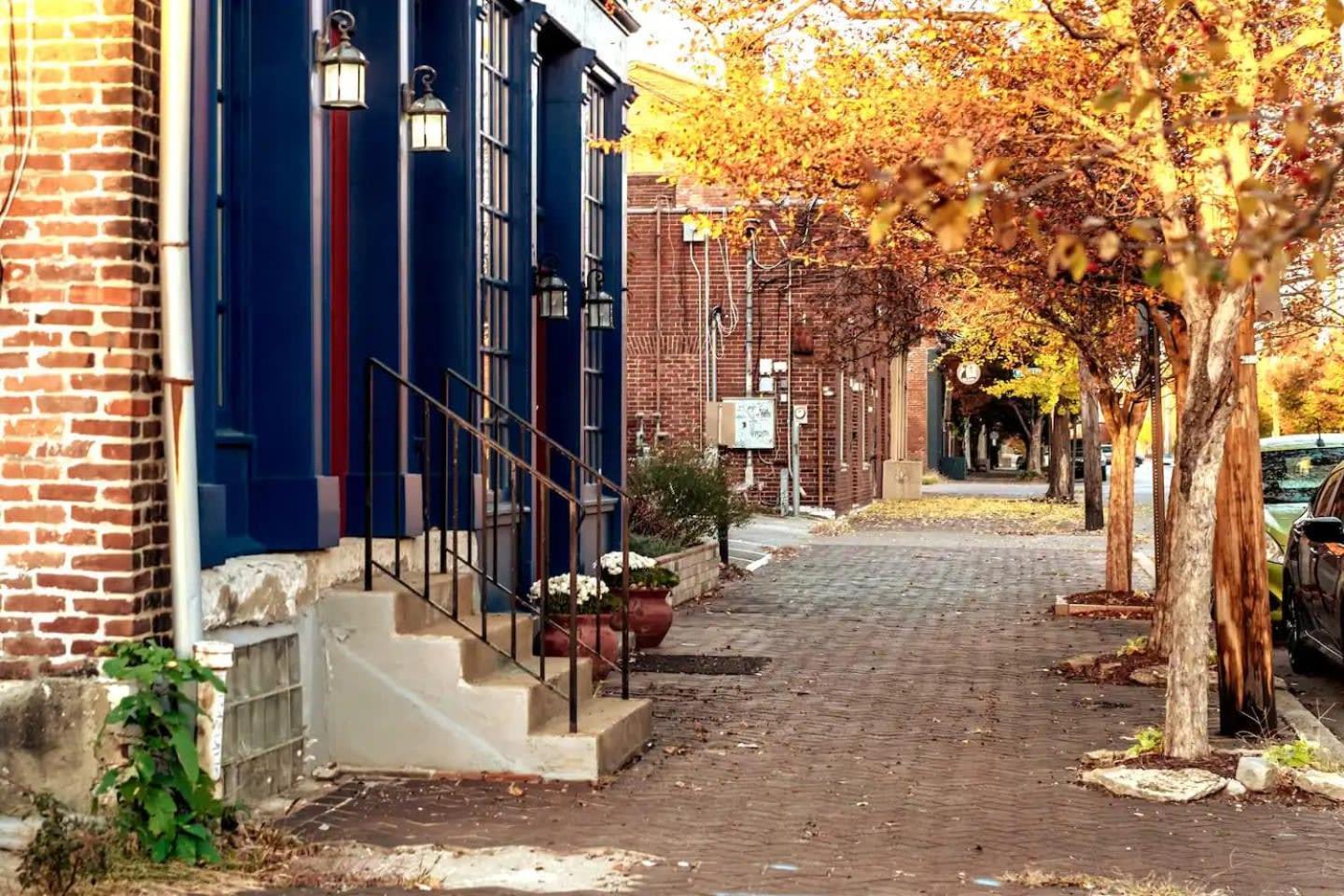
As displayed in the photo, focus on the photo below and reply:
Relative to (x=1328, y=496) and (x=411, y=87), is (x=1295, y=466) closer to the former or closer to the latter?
(x=1328, y=496)

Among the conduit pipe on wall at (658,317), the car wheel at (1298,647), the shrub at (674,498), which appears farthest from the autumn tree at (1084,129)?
the conduit pipe on wall at (658,317)

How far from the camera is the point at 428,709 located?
8523mm

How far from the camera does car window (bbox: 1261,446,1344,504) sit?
629 inches

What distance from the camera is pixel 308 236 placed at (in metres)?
8.27

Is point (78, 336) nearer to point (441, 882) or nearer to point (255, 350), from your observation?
point (255, 350)

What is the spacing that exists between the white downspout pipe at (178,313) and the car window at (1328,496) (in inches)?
332

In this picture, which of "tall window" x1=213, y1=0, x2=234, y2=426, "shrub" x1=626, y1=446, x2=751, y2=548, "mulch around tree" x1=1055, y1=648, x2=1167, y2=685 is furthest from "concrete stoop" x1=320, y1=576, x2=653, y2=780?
"shrub" x1=626, y1=446, x2=751, y2=548

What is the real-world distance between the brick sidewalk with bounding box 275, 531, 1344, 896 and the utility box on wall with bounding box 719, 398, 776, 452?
18398mm

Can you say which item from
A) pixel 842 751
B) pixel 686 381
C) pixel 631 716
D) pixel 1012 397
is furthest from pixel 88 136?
pixel 1012 397

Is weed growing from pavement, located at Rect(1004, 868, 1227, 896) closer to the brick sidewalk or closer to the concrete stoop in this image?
the brick sidewalk

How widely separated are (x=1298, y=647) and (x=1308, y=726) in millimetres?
2887

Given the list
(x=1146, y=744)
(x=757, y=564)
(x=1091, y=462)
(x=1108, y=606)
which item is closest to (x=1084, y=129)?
(x=1146, y=744)

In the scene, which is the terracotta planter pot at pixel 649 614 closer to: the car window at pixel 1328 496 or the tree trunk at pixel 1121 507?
the car window at pixel 1328 496

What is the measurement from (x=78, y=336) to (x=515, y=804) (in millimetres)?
2695
